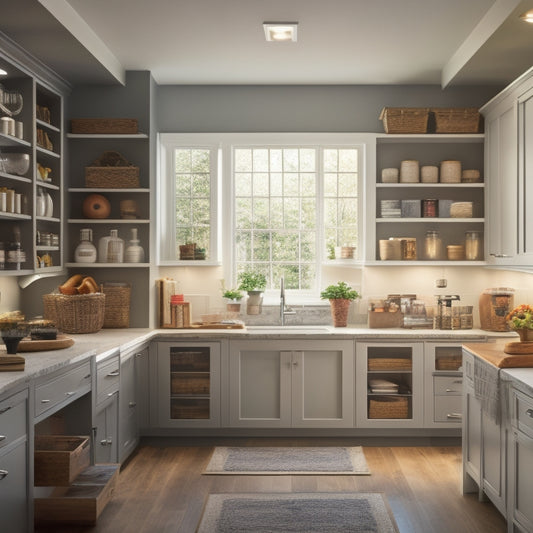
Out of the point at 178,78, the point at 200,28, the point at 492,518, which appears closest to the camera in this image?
the point at 492,518

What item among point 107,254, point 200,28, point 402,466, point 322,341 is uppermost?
point 200,28

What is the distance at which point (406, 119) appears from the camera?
5.55m

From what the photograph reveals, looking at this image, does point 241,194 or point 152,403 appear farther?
point 241,194

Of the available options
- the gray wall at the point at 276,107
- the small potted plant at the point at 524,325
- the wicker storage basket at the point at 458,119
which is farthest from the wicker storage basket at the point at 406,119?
the small potted plant at the point at 524,325

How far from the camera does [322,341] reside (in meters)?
5.23

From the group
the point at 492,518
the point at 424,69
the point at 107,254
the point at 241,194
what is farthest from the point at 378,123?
the point at 492,518

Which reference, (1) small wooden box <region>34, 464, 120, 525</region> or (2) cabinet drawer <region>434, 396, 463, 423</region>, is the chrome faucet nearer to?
(2) cabinet drawer <region>434, 396, 463, 423</region>

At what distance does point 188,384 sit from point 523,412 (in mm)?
2812

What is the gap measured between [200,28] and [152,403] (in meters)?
2.82

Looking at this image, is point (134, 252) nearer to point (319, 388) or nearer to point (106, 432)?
point (106, 432)

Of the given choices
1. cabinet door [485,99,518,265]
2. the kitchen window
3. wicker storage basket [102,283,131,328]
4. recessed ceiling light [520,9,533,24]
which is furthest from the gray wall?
recessed ceiling light [520,9,533,24]

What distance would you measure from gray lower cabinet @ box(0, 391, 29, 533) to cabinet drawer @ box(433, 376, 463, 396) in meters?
3.20

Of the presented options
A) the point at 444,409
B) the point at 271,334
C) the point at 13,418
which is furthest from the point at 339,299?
the point at 13,418

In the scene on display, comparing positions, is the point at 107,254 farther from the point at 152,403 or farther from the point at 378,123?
the point at 378,123
